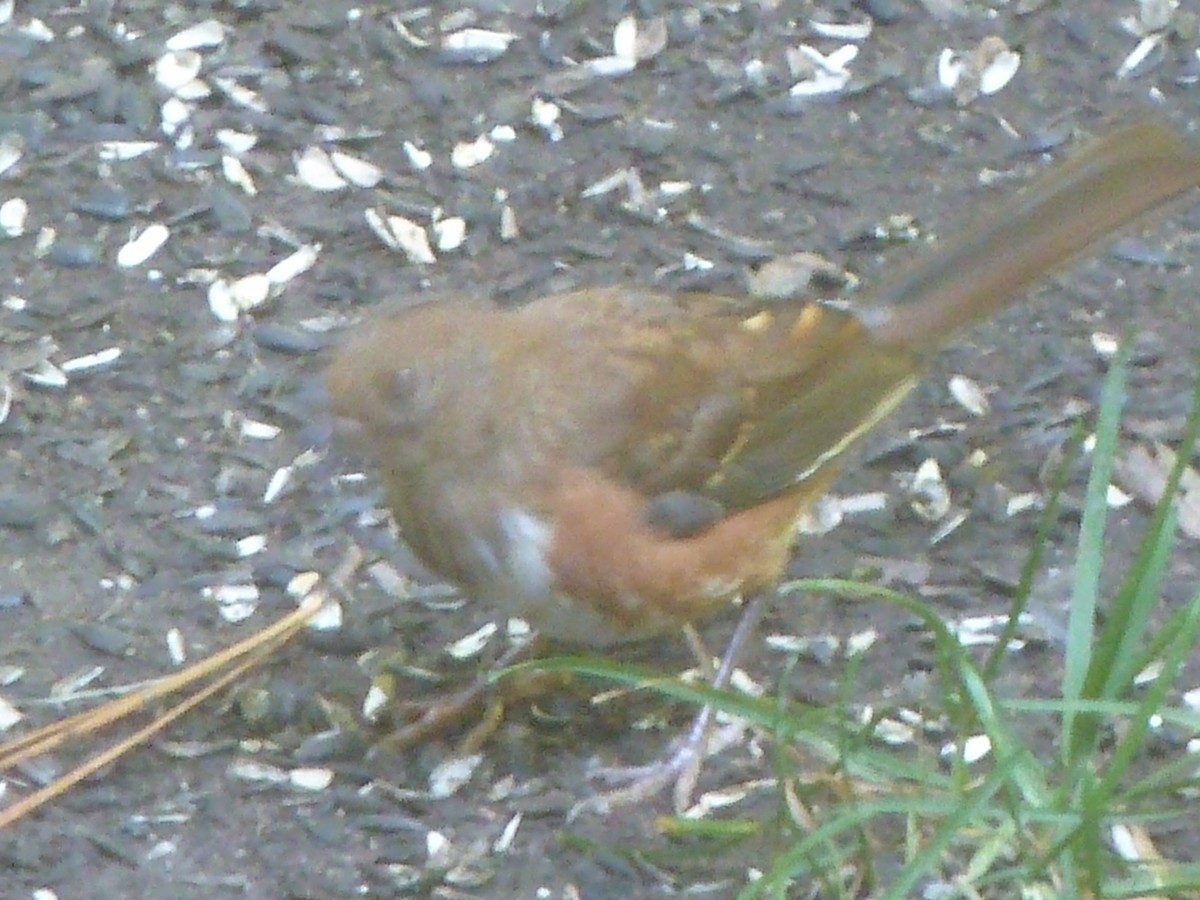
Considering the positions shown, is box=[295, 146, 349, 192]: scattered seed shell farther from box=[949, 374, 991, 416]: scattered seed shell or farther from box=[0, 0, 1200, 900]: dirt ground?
box=[949, 374, 991, 416]: scattered seed shell

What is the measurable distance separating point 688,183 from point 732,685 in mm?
1344

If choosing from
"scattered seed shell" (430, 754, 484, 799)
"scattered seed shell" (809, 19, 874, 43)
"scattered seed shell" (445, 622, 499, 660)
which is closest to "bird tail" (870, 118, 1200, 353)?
"scattered seed shell" (445, 622, 499, 660)

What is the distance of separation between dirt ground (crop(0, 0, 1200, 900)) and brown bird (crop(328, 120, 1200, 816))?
22 cm

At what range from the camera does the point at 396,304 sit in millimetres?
3188

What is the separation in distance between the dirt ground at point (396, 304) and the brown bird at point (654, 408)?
22 cm

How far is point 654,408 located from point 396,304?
1.46 feet

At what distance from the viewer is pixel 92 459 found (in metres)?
3.67

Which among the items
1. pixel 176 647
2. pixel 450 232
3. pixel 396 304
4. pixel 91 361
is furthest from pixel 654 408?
pixel 91 361

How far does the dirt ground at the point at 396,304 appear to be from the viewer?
3.08 metres

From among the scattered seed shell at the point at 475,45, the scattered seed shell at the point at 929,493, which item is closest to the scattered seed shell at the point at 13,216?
the scattered seed shell at the point at 475,45

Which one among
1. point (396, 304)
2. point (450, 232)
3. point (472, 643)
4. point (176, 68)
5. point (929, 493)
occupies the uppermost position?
point (396, 304)

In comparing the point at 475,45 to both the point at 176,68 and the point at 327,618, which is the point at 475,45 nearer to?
the point at 176,68

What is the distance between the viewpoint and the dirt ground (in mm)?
3080

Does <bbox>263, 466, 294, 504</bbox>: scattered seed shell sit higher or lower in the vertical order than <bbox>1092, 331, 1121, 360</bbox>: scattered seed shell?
lower
